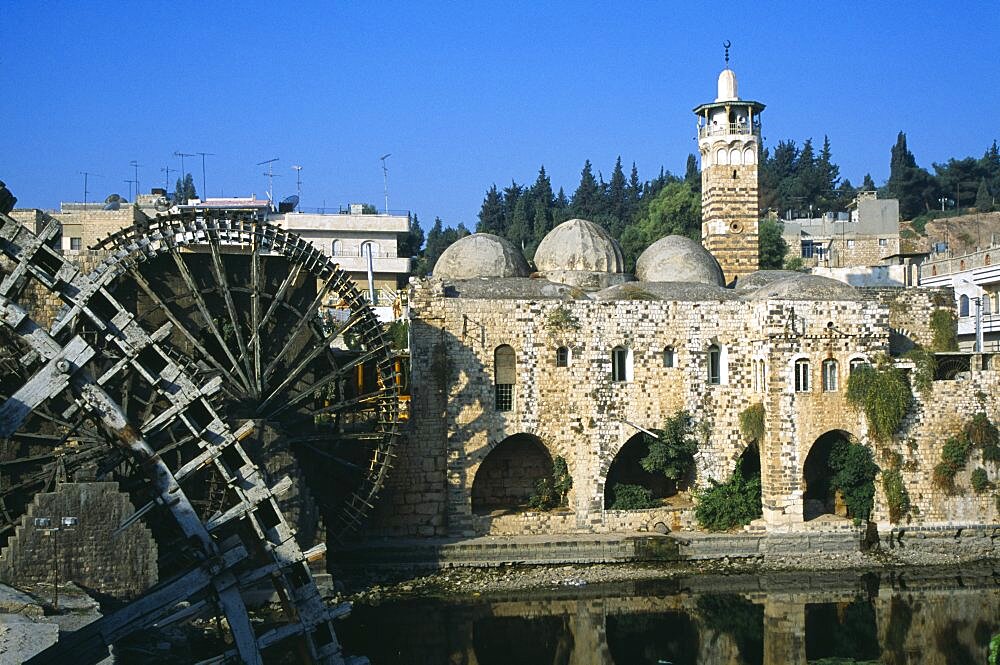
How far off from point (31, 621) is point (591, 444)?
14421mm

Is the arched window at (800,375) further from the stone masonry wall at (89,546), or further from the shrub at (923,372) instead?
the stone masonry wall at (89,546)

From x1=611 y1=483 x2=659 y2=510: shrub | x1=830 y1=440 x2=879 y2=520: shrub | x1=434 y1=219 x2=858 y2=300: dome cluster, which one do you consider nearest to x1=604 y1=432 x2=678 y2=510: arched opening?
x1=611 y1=483 x2=659 y2=510: shrub

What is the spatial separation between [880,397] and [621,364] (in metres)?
5.36

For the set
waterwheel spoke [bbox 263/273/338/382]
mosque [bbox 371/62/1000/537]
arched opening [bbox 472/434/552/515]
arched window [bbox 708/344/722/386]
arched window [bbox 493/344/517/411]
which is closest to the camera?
waterwheel spoke [bbox 263/273/338/382]

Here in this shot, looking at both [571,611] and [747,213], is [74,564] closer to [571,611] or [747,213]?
[571,611]

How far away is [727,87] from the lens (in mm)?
33281

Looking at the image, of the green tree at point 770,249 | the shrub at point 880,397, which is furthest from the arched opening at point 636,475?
the green tree at point 770,249

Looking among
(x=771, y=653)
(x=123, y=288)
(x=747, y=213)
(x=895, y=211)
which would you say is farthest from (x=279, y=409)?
(x=895, y=211)

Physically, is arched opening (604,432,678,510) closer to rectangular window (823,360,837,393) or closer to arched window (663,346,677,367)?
arched window (663,346,677,367)

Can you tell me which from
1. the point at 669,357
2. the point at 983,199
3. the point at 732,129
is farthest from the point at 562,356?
the point at 983,199

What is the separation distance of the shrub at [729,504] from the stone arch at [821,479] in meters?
1.09

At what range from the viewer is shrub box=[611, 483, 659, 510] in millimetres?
24922

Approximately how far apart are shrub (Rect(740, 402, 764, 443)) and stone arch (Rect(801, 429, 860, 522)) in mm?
1133

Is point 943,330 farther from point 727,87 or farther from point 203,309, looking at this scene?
point 203,309
